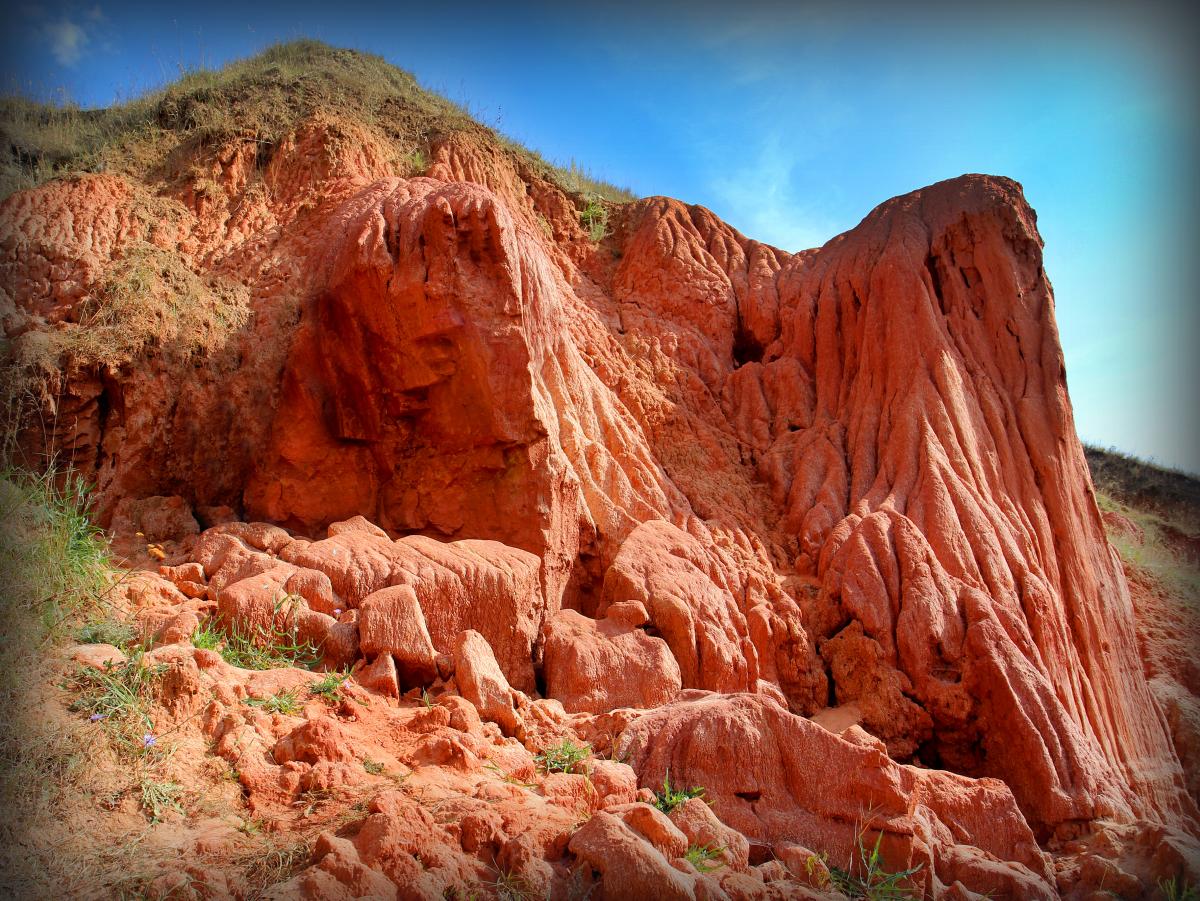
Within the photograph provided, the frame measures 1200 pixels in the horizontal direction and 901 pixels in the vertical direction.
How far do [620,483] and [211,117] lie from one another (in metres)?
6.17

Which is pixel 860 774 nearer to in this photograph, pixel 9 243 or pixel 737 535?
pixel 737 535

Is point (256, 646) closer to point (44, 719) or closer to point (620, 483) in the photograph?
point (44, 719)

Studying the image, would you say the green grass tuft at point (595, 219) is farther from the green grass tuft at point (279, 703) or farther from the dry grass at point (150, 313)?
the green grass tuft at point (279, 703)

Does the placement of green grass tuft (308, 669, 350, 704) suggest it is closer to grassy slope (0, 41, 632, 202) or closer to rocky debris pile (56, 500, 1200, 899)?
rocky debris pile (56, 500, 1200, 899)

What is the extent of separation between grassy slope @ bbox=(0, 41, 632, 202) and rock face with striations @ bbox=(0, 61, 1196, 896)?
1.99 feet

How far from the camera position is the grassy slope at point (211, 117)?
8.72 metres

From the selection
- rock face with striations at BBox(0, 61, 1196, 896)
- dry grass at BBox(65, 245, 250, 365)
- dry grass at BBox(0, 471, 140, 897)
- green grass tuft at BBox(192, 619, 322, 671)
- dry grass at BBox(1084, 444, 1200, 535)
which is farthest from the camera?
dry grass at BBox(1084, 444, 1200, 535)

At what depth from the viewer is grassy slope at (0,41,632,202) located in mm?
8719

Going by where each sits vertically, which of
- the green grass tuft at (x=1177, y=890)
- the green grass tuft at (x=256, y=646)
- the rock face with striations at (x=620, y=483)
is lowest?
the green grass tuft at (x=1177, y=890)

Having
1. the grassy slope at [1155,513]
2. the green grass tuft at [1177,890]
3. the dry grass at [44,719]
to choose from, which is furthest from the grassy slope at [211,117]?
the grassy slope at [1155,513]

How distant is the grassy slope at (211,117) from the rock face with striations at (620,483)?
1.99 ft

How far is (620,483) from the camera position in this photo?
7855 millimetres

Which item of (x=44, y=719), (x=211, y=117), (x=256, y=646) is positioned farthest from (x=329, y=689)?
(x=211, y=117)

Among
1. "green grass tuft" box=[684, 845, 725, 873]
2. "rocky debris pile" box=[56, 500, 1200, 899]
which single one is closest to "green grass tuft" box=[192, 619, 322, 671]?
"rocky debris pile" box=[56, 500, 1200, 899]
